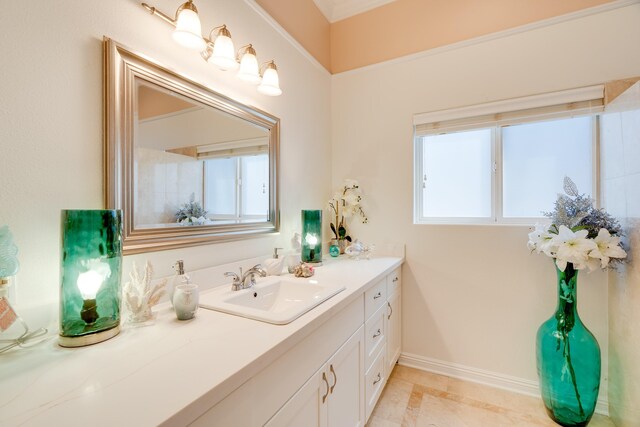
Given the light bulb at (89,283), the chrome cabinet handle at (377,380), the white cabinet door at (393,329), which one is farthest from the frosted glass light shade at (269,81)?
the chrome cabinet handle at (377,380)

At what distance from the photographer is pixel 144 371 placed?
62 cm

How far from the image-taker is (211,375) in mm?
602

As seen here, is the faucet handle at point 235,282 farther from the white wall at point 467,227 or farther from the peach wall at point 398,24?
the peach wall at point 398,24

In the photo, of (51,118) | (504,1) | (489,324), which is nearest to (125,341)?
(51,118)

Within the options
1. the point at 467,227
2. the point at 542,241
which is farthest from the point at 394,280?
the point at 542,241

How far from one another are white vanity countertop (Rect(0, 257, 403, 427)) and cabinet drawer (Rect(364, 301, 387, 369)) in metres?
0.63

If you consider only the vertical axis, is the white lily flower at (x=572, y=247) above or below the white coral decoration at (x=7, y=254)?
below

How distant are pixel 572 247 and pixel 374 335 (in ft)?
3.59

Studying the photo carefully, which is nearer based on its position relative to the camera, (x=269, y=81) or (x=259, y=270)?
(x=259, y=270)

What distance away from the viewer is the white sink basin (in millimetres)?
935

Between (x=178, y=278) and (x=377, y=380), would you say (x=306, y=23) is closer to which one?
(x=178, y=278)

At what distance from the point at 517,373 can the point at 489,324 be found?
1.09 feet

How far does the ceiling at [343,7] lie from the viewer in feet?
7.34

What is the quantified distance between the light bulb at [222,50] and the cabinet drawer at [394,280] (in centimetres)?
150
